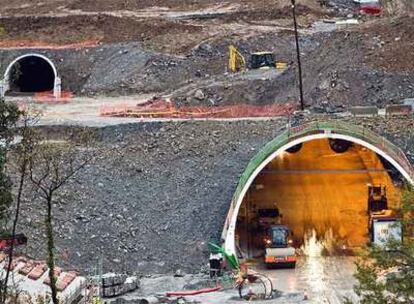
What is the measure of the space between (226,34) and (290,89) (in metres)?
15.1

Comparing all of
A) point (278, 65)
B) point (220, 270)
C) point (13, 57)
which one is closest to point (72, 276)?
point (220, 270)

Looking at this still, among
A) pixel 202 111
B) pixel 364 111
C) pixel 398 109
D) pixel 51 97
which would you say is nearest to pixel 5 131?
pixel 364 111

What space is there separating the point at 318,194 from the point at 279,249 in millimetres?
6903

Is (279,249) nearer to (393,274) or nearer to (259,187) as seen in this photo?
A: (259,187)

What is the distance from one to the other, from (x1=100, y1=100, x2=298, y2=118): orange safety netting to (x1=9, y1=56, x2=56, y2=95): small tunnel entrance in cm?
1264

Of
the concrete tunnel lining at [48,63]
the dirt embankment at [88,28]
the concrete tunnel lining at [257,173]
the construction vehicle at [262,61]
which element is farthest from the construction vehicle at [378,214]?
the dirt embankment at [88,28]

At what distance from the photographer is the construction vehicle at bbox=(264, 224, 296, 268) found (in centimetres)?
3419

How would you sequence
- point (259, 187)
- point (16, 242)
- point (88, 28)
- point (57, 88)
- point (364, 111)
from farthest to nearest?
point (88, 28) < point (57, 88) < point (364, 111) < point (259, 187) < point (16, 242)

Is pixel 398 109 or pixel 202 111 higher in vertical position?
pixel 202 111

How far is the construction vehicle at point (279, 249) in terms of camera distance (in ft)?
112

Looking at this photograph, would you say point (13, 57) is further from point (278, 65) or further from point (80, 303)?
point (80, 303)

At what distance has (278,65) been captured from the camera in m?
56.9

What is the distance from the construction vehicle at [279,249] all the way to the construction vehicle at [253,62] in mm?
22618

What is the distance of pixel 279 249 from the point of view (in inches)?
1355
